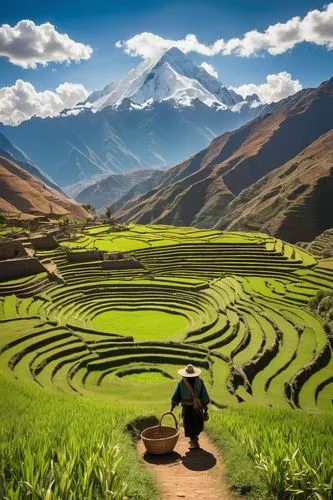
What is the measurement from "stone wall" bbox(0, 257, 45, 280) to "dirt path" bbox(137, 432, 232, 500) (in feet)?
120

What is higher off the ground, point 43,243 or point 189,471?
point 43,243

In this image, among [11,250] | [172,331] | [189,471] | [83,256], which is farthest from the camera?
[83,256]

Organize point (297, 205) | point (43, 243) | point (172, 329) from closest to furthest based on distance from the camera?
point (172, 329)
point (43, 243)
point (297, 205)

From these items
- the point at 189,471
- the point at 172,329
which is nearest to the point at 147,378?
the point at 172,329

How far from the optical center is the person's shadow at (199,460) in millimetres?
8755

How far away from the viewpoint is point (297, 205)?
4801 inches

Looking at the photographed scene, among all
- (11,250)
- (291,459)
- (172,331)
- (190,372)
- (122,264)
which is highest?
(11,250)

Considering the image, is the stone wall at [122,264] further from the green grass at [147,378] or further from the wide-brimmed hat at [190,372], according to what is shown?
the wide-brimmed hat at [190,372]

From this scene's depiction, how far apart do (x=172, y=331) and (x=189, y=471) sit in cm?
2471

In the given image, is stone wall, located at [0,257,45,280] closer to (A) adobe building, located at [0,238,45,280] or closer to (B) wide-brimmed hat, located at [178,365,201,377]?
(A) adobe building, located at [0,238,45,280]

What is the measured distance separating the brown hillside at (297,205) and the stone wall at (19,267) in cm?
8309

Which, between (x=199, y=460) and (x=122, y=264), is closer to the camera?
(x=199, y=460)

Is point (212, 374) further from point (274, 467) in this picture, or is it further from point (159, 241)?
point (159, 241)

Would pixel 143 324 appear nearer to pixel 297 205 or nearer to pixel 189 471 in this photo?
pixel 189 471
